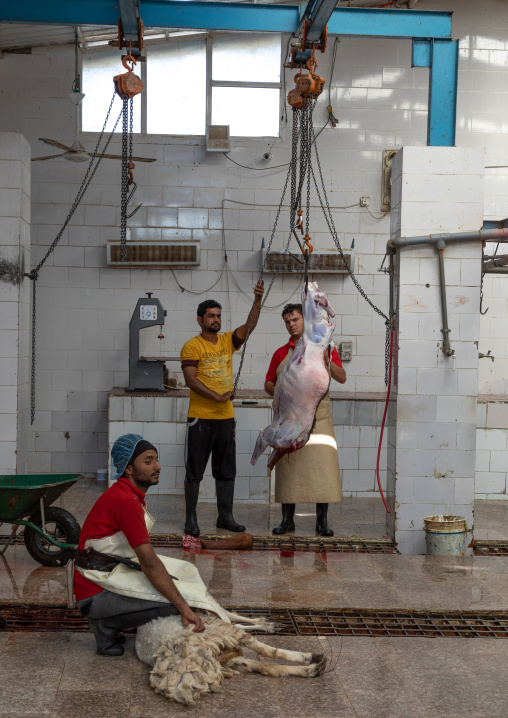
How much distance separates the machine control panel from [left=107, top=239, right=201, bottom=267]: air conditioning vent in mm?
906

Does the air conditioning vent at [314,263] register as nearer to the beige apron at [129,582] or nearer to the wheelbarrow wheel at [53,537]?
the wheelbarrow wheel at [53,537]

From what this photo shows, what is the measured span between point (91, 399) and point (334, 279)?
2982 mm

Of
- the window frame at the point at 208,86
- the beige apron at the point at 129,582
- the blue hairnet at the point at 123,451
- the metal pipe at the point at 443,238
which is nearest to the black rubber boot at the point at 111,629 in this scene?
the beige apron at the point at 129,582

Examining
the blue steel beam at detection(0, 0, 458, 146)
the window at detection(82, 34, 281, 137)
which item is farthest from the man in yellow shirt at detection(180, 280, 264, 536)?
the window at detection(82, 34, 281, 137)

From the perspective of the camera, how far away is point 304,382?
17.1ft

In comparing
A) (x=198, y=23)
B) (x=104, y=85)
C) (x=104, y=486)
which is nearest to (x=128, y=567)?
(x=198, y=23)

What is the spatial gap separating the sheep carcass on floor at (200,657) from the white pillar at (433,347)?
2.46 m

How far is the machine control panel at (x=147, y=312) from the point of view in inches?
300

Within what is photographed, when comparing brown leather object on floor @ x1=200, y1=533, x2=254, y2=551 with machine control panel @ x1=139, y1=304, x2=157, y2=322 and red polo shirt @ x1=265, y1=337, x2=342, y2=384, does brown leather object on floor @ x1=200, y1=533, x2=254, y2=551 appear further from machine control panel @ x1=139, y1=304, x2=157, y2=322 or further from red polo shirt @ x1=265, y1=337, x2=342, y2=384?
machine control panel @ x1=139, y1=304, x2=157, y2=322

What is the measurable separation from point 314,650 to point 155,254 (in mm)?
5476

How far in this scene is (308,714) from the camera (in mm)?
3031

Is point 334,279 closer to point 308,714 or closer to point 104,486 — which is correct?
point 104,486

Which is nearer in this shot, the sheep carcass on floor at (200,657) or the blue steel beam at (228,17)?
the sheep carcass on floor at (200,657)

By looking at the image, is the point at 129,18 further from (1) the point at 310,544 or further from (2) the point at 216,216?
(1) the point at 310,544
